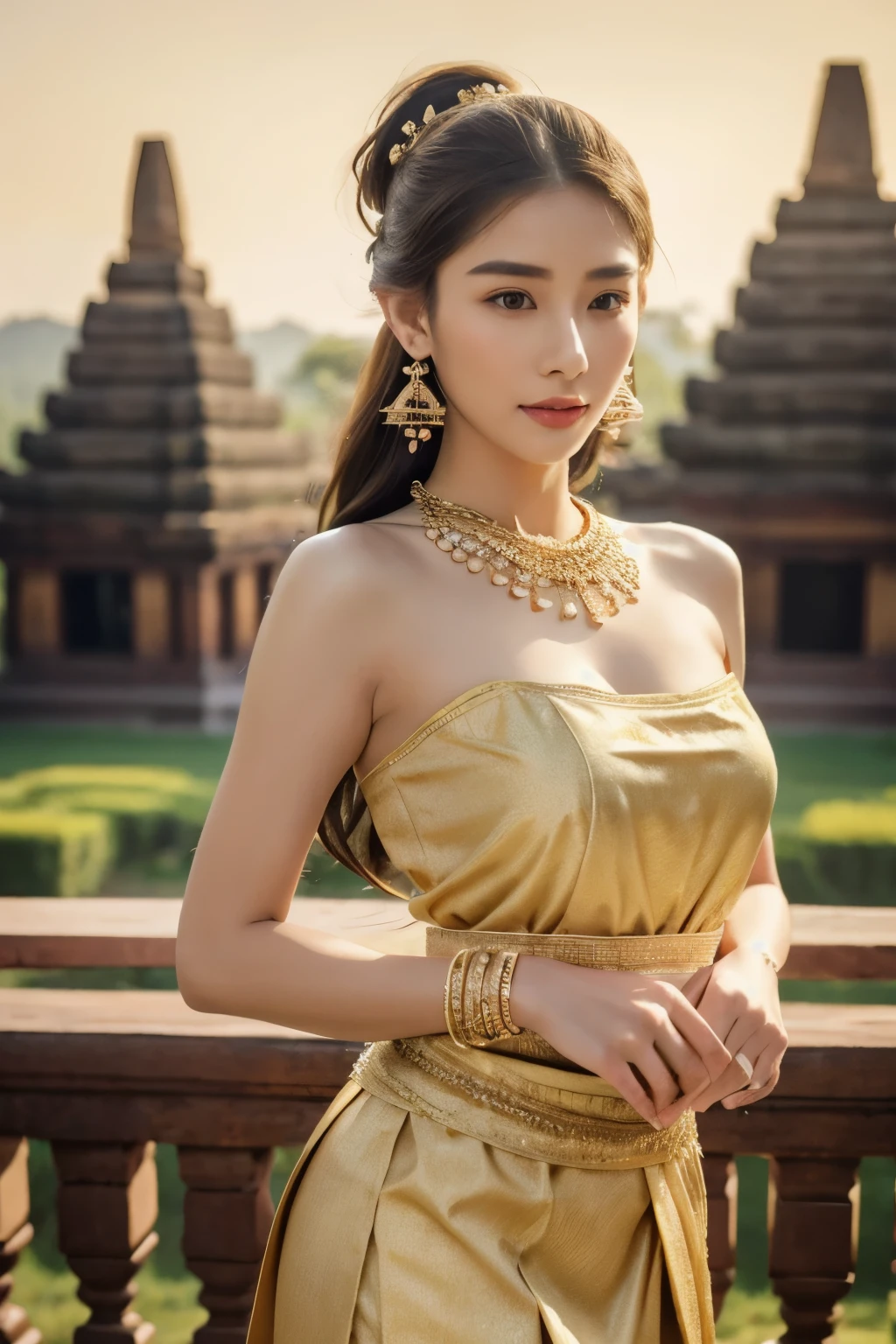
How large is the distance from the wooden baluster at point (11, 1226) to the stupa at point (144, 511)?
9770 millimetres

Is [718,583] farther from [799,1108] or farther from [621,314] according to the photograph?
[799,1108]

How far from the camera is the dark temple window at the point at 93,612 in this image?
1226 centimetres

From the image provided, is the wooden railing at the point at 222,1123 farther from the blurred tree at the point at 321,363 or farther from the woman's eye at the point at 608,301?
the blurred tree at the point at 321,363

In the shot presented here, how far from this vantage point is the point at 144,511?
11781 millimetres

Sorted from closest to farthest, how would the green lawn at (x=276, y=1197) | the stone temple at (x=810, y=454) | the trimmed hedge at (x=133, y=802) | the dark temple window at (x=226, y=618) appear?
the green lawn at (x=276, y=1197) < the trimmed hedge at (x=133, y=802) < the stone temple at (x=810, y=454) < the dark temple window at (x=226, y=618)

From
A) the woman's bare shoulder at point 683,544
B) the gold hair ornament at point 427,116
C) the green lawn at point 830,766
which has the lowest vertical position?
the green lawn at point 830,766

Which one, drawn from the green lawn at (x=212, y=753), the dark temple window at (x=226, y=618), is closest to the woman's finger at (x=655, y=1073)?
the green lawn at (x=212, y=753)

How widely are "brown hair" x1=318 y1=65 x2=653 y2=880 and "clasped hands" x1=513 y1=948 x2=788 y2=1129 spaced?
314 millimetres

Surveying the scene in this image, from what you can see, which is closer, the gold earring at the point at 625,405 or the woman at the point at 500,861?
the woman at the point at 500,861

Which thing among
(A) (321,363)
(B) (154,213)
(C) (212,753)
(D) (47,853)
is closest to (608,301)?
(D) (47,853)

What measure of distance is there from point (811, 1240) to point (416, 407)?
1.07 metres

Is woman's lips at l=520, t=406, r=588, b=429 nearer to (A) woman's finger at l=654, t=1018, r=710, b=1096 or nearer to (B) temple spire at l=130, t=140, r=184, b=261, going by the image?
(A) woman's finger at l=654, t=1018, r=710, b=1096

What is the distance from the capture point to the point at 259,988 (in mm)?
1325

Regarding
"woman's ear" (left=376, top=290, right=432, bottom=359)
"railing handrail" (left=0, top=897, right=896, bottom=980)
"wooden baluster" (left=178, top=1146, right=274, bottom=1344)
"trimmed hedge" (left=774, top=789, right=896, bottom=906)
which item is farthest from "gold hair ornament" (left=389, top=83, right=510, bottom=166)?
"trimmed hedge" (left=774, top=789, right=896, bottom=906)
